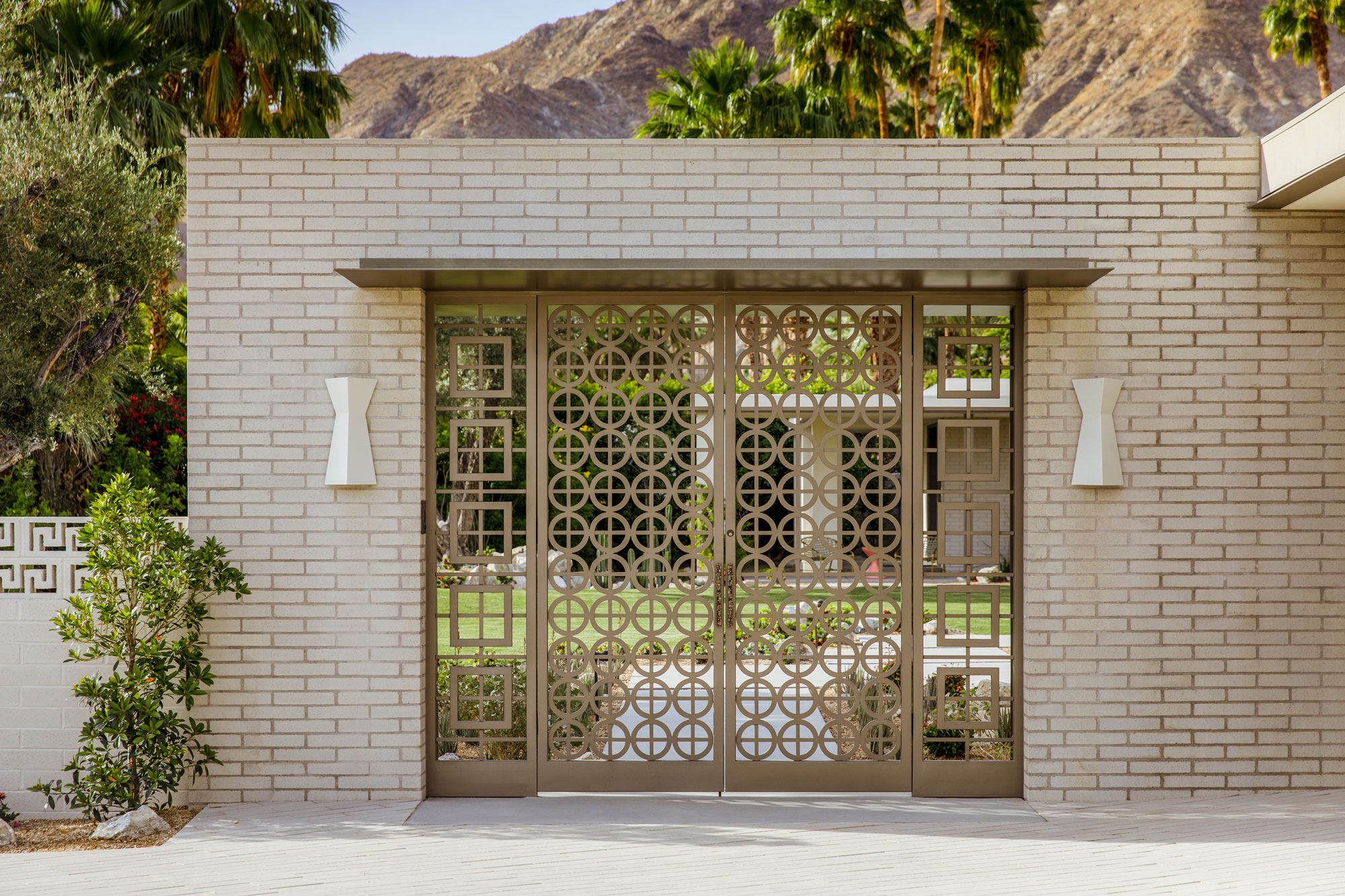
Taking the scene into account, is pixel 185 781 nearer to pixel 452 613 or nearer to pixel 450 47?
pixel 452 613

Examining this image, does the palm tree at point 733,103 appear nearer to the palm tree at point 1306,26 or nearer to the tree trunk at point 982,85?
the tree trunk at point 982,85

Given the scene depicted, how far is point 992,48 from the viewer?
64.7 feet

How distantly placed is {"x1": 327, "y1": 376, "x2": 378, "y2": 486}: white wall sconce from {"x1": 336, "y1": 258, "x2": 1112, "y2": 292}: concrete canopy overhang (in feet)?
1.80

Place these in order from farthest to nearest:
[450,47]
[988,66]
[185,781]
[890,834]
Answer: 1. [450,47]
2. [988,66]
3. [185,781]
4. [890,834]

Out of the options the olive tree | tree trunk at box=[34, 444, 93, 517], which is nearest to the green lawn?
the olive tree

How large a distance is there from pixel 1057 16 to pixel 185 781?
6749 centimetres

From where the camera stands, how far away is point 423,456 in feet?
17.8

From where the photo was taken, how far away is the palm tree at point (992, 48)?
19031mm

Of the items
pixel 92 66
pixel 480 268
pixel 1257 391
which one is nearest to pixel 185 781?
pixel 480 268

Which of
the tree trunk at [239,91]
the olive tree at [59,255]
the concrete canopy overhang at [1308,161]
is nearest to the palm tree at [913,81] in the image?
the tree trunk at [239,91]

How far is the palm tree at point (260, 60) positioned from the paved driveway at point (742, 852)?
11012mm

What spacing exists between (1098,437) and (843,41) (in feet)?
48.6

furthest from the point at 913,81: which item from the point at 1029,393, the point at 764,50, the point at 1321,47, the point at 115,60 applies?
the point at 764,50

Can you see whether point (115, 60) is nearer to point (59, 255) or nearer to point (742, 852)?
point (59, 255)
